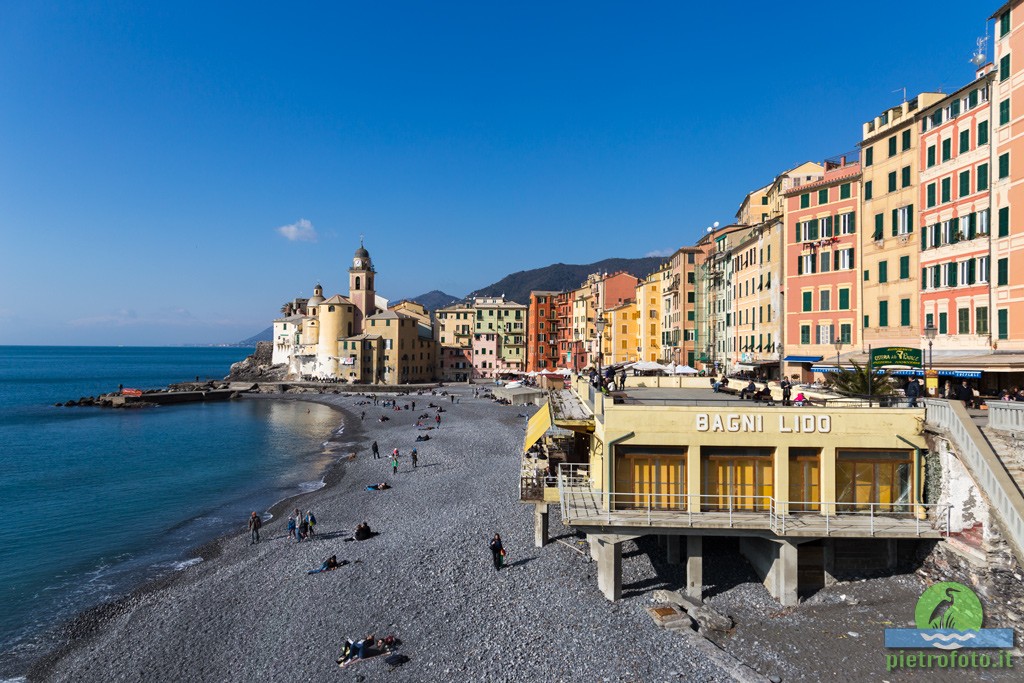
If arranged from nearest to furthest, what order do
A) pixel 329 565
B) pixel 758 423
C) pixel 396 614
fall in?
pixel 758 423 < pixel 396 614 < pixel 329 565

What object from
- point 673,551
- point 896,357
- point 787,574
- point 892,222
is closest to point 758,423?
point 787,574

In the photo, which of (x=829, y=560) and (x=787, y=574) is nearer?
(x=787, y=574)

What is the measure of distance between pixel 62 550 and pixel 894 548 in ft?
125

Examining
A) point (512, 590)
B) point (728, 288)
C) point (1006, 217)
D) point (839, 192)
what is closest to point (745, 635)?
point (512, 590)

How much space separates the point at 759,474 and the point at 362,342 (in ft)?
357

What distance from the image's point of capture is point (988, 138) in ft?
102

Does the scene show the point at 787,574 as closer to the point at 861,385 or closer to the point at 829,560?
the point at 829,560

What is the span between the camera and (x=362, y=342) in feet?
400

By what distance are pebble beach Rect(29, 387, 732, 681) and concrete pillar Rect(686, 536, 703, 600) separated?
1543 mm

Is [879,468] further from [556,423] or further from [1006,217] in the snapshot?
[1006,217]

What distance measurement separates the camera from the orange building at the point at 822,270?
41062 millimetres

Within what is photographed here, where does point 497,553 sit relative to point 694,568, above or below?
below

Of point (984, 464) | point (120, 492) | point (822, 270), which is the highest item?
point (822, 270)

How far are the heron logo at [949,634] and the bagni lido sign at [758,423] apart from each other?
18.8 ft
